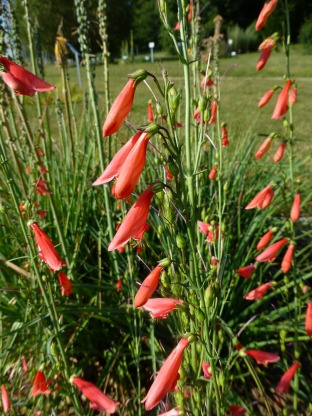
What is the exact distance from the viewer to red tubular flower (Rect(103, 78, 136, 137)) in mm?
840

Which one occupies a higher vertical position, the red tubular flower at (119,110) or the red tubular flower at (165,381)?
the red tubular flower at (119,110)

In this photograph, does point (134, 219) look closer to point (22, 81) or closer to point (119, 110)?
point (119, 110)

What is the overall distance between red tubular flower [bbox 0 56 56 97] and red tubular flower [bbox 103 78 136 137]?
0.22 m

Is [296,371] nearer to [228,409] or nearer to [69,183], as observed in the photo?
[228,409]

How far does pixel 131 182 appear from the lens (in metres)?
0.79

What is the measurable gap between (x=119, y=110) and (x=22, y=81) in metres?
0.31

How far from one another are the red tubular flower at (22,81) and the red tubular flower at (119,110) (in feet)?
0.72

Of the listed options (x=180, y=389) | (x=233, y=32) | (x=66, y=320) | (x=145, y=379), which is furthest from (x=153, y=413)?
(x=233, y=32)

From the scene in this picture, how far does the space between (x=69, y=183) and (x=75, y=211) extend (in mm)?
239

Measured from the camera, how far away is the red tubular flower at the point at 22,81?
95 cm

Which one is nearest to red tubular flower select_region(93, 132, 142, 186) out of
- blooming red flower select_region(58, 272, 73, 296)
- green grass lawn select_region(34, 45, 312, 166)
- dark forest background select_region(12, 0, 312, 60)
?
blooming red flower select_region(58, 272, 73, 296)

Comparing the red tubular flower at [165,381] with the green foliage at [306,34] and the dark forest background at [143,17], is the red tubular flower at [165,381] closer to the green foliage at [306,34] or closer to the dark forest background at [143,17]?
the dark forest background at [143,17]

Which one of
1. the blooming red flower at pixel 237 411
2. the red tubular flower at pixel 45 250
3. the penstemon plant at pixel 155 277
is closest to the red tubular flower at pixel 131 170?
the penstemon plant at pixel 155 277

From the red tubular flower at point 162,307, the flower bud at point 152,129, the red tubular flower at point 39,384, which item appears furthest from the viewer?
the red tubular flower at point 39,384
